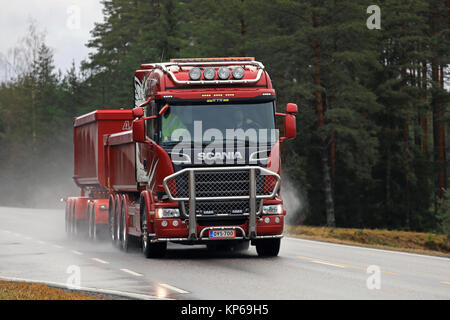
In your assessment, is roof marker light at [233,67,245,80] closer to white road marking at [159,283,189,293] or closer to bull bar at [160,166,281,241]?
bull bar at [160,166,281,241]

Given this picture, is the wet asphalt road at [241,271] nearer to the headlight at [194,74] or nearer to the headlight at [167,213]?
the headlight at [167,213]

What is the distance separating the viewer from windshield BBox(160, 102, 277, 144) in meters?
17.8

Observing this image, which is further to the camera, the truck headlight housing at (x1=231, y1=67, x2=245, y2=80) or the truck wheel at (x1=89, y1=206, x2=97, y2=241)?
the truck wheel at (x1=89, y1=206, x2=97, y2=241)

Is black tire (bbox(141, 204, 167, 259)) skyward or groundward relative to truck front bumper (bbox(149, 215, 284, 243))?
groundward

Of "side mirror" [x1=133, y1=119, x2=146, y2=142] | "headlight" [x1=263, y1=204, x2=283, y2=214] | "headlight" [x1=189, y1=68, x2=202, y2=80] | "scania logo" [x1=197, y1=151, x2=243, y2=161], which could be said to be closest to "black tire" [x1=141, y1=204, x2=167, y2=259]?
"side mirror" [x1=133, y1=119, x2=146, y2=142]

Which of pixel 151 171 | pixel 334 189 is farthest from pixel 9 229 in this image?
pixel 334 189

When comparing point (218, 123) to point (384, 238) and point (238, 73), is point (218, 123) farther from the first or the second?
point (384, 238)

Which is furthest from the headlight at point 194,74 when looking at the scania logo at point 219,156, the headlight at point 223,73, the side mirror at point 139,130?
the scania logo at point 219,156

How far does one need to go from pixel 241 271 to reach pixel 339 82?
36.1 m

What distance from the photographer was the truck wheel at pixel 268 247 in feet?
63.4

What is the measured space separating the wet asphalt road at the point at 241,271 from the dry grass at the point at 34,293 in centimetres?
89

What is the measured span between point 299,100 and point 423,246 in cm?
2062

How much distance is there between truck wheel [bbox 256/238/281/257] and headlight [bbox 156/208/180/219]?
226cm
